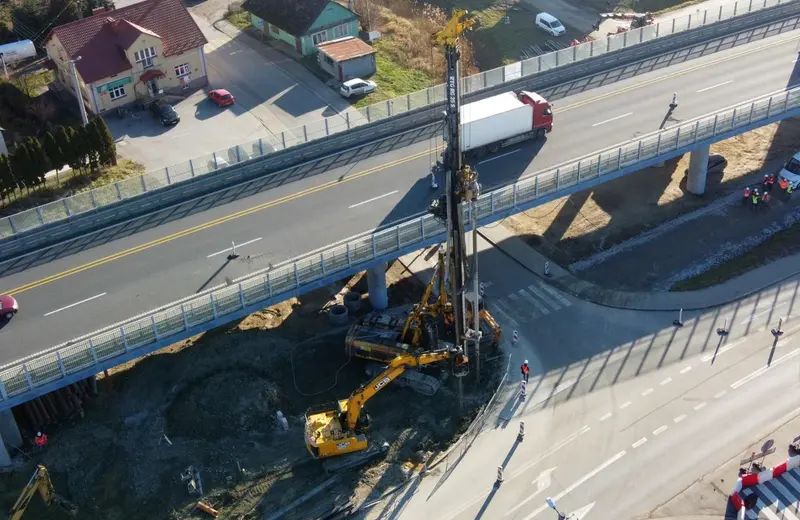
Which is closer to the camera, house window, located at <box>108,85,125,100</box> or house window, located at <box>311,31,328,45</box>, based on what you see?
house window, located at <box>108,85,125,100</box>

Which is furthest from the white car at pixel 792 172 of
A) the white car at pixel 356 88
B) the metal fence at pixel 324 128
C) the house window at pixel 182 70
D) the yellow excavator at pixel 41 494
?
the yellow excavator at pixel 41 494

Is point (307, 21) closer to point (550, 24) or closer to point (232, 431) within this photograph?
point (550, 24)

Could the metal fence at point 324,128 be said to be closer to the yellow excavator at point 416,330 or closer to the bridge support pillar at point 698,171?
the bridge support pillar at point 698,171

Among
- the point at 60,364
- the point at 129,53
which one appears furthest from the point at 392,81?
the point at 60,364

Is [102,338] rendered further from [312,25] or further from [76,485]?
[312,25]

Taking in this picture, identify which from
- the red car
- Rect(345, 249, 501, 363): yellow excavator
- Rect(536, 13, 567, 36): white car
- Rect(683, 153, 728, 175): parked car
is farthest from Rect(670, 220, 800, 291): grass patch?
the red car

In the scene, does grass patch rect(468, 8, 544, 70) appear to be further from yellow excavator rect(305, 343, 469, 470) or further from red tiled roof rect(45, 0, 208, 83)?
yellow excavator rect(305, 343, 469, 470)
